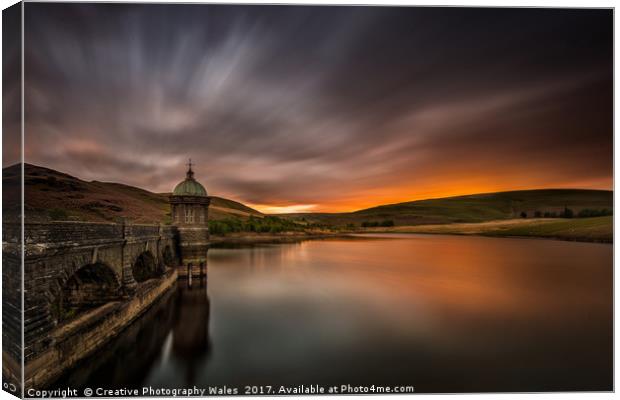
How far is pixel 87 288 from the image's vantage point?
888cm

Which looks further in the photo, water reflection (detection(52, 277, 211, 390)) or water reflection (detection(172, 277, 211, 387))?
water reflection (detection(172, 277, 211, 387))

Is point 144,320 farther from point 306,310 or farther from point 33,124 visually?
point 33,124

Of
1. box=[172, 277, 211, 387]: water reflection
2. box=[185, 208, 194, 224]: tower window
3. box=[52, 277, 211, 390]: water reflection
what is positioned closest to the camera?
box=[52, 277, 211, 390]: water reflection

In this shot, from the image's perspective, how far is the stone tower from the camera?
15.8 m

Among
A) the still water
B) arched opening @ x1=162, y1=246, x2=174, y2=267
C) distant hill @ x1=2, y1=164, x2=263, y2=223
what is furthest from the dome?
the still water

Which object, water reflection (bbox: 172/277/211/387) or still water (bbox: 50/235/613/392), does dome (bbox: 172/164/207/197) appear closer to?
water reflection (bbox: 172/277/211/387)

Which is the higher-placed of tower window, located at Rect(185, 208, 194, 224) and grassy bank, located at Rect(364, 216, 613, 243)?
tower window, located at Rect(185, 208, 194, 224)

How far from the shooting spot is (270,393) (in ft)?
21.0

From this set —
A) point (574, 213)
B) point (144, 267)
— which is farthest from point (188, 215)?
point (574, 213)

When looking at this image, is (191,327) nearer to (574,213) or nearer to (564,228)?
(574,213)

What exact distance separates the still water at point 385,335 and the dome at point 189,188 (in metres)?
5.76

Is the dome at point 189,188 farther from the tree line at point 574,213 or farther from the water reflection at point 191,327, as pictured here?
the tree line at point 574,213

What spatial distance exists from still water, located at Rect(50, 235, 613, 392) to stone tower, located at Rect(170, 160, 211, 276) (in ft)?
4.64

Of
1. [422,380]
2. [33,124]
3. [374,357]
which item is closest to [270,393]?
[374,357]
